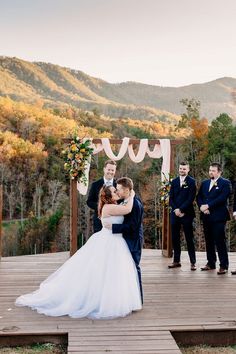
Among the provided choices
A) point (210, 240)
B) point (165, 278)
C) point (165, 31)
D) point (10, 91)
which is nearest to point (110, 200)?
point (165, 278)

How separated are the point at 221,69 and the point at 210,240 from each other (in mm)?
96940

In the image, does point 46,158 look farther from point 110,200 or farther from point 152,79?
point 152,79

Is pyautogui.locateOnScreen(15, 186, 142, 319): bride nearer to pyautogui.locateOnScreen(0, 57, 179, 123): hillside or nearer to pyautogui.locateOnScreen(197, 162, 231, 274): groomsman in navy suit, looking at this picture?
pyautogui.locateOnScreen(197, 162, 231, 274): groomsman in navy suit

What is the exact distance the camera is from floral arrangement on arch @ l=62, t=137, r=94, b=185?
842 cm

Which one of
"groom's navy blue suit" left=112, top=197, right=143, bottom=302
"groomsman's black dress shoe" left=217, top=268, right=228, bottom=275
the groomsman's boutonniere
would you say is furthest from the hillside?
"groom's navy blue suit" left=112, top=197, right=143, bottom=302

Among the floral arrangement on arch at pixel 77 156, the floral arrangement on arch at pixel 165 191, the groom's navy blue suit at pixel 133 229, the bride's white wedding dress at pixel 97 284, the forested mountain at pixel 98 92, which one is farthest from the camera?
the forested mountain at pixel 98 92

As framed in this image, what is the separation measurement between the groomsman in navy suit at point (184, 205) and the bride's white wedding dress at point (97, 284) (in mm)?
2284

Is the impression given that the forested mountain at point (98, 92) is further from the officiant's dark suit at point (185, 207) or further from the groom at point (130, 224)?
the groom at point (130, 224)

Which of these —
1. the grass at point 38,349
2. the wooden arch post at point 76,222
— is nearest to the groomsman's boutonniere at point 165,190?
the wooden arch post at point 76,222

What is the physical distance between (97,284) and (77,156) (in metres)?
3.74

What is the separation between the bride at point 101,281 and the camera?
4.93m

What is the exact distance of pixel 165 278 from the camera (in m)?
6.82

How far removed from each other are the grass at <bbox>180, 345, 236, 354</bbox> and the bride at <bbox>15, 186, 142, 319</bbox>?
2.50ft

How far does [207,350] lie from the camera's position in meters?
4.44
